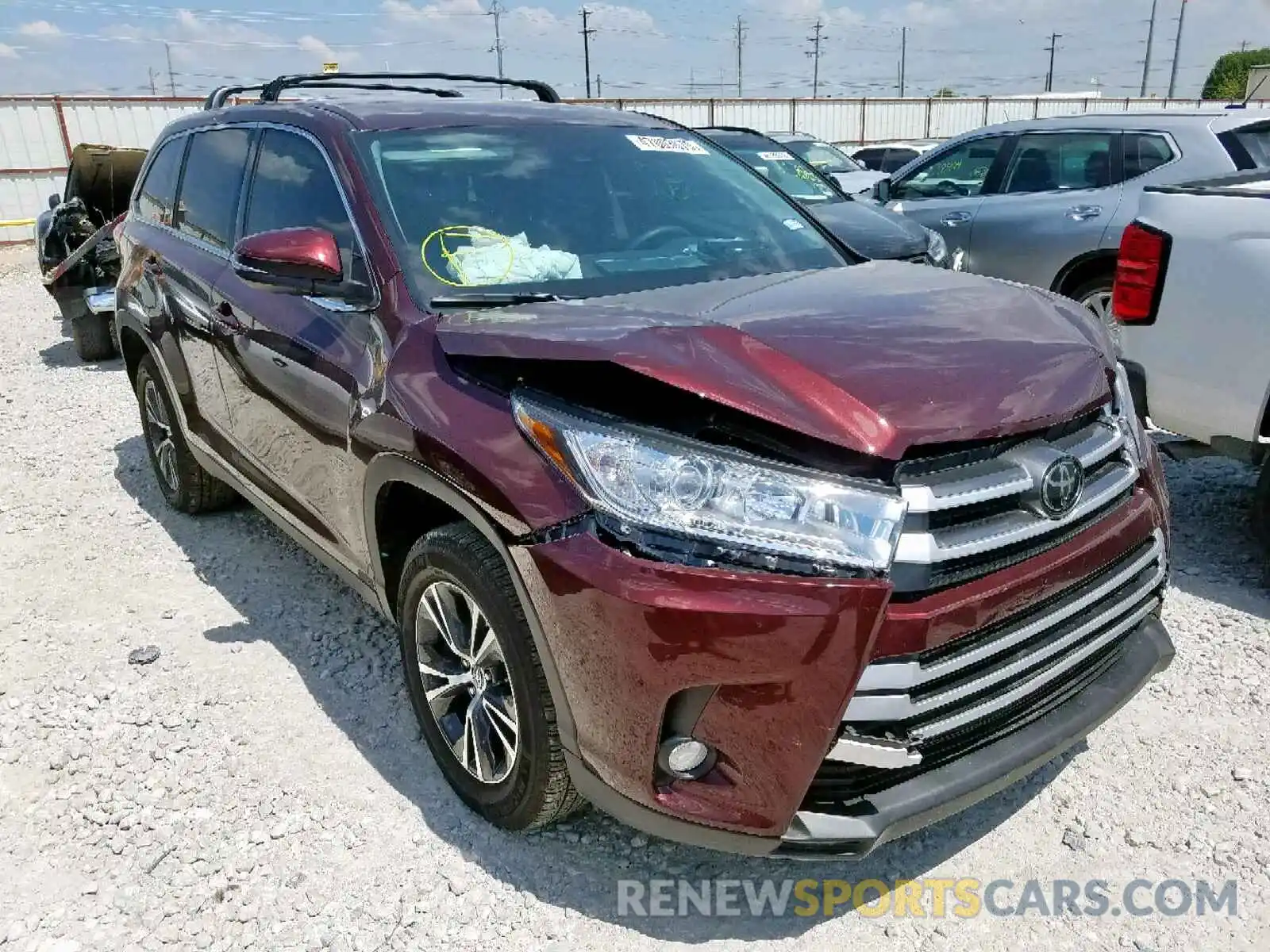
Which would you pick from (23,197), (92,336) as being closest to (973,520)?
(92,336)

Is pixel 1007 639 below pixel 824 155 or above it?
above

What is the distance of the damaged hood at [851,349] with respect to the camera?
1919mm

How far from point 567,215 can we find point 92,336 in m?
7.11

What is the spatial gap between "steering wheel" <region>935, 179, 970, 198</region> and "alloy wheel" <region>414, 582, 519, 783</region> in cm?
636

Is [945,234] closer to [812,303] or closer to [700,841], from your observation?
[812,303]

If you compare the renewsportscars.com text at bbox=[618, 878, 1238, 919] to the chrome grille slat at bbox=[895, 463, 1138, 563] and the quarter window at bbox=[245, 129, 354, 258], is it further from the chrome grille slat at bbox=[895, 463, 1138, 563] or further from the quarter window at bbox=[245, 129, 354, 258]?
the quarter window at bbox=[245, 129, 354, 258]

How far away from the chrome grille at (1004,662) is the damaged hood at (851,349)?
403 mm

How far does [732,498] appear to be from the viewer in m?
1.90

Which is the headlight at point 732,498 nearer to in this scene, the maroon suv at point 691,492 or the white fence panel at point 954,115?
the maroon suv at point 691,492

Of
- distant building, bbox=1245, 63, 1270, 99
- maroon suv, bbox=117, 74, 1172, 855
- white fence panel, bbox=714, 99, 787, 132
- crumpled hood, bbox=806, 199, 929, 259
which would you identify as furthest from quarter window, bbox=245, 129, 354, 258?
distant building, bbox=1245, 63, 1270, 99

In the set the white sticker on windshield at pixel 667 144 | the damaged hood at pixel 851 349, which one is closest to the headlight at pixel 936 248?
the white sticker on windshield at pixel 667 144

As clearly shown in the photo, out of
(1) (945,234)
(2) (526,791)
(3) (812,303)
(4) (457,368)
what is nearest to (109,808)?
(2) (526,791)

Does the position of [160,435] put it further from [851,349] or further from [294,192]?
[851,349]

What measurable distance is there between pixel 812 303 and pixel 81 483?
4739 millimetres
